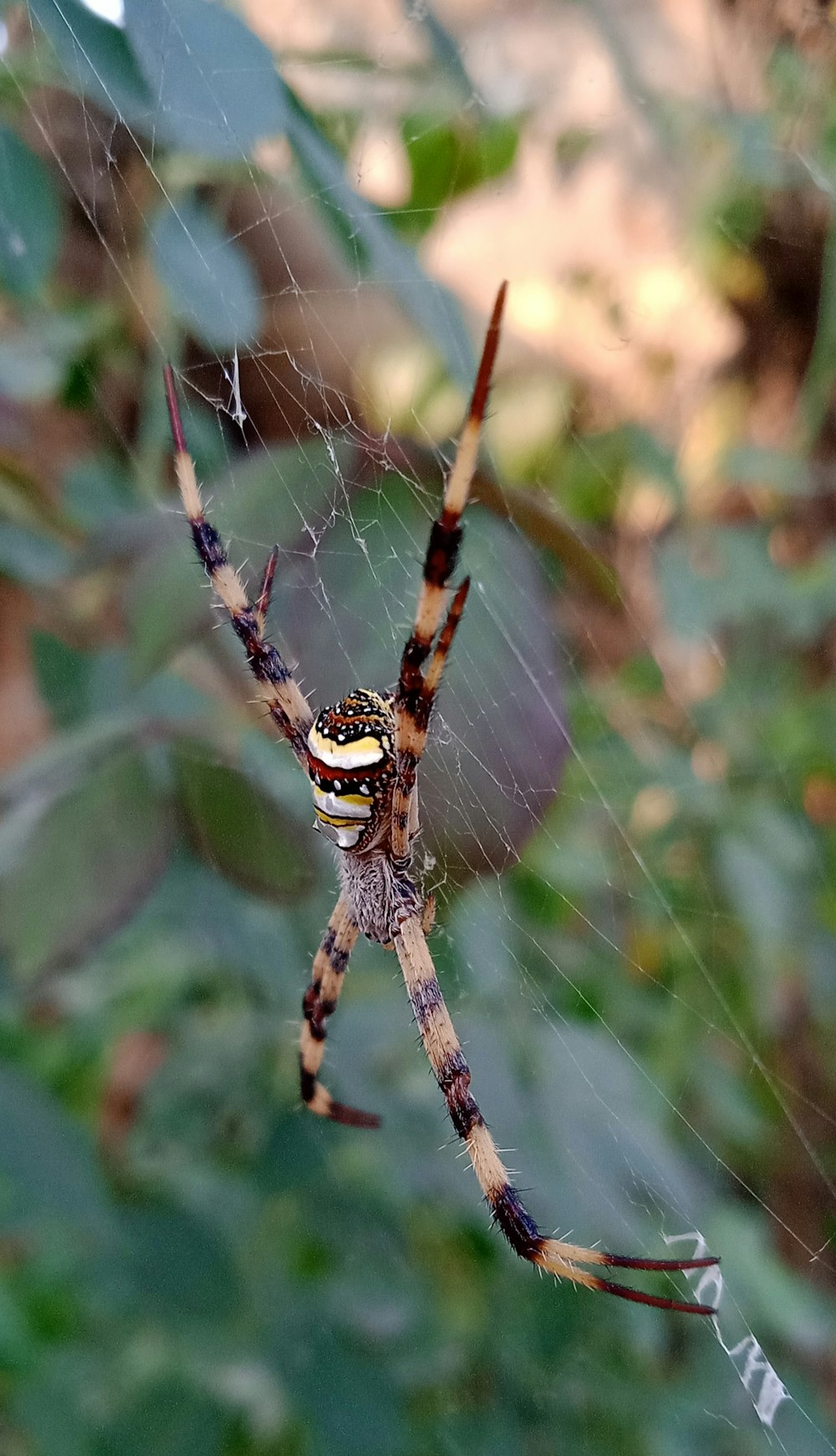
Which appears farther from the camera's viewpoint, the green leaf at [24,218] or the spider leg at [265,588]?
the green leaf at [24,218]

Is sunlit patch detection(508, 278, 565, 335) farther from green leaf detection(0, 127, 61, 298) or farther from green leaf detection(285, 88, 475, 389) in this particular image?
green leaf detection(285, 88, 475, 389)

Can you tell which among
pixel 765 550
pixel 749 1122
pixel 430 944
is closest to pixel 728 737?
pixel 765 550

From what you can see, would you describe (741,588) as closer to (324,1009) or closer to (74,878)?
(324,1009)

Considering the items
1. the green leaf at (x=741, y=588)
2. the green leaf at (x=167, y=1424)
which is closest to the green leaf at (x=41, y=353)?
the green leaf at (x=741, y=588)

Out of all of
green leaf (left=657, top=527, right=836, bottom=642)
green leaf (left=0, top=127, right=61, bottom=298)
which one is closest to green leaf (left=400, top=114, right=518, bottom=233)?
green leaf (left=0, top=127, right=61, bottom=298)

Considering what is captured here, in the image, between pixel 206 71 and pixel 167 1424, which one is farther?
pixel 167 1424

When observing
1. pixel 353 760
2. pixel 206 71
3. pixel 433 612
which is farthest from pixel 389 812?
pixel 206 71

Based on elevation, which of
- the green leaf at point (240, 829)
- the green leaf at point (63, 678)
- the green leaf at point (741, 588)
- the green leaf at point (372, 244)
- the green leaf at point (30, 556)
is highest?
the green leaf at point (372, 244)

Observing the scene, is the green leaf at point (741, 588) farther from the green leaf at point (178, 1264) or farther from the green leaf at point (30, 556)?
the green leaf at point (178, 1264)
